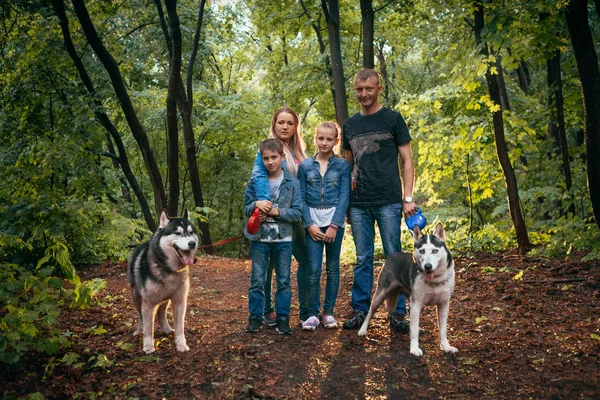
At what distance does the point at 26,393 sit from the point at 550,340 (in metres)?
4.49

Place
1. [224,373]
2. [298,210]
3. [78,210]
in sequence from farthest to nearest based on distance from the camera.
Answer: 1. [78,210]
2. [298,210]
3. [224,373]

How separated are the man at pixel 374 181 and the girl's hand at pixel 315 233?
0.46 metres

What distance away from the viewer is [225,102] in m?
18.5

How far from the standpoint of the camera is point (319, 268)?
5133 mm

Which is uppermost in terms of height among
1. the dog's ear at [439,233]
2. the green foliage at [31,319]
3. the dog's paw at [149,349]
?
the dog's ear at [439,233]

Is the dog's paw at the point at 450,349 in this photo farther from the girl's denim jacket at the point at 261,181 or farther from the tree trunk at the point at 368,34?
the tree trunk at the point at 368,34

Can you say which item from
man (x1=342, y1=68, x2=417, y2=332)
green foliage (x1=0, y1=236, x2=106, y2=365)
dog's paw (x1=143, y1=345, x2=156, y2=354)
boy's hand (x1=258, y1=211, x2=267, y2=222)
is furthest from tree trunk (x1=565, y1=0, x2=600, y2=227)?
green foliage (x1=0, y1=236, x2=106, y2=365)

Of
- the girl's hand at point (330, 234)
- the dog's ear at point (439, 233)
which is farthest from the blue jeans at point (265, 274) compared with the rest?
the dog's ear at point (439, 233)

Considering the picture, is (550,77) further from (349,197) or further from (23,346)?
(23,346)

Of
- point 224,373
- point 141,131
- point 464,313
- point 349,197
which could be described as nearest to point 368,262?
point 349,197

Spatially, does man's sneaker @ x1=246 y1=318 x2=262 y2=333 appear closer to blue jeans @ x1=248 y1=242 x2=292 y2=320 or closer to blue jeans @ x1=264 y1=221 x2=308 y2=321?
blue jeans @ x1=248 y1=242 x2=292 y2=320

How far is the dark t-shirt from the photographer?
5055mm

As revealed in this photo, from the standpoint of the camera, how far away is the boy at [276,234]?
15.8 feet

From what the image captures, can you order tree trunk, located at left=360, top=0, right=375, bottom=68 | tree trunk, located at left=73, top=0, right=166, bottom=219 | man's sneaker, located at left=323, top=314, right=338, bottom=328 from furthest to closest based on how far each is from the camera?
1. tree trunk, located at left=360, top=0, right=375, bottom=68
2. tree trunk, located at left=73, top=0, right=166, bottom=219
3. man's sneaker, located at left=323, top=314, right=338, bottom=328
